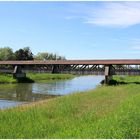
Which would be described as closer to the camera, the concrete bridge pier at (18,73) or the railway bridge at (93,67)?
the railway bridge at (93,67)

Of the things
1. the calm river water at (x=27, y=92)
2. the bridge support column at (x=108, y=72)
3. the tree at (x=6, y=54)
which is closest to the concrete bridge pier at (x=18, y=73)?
the calm river water at (x=27, y=92)

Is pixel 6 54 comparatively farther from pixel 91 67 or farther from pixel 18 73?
pixel 91 67

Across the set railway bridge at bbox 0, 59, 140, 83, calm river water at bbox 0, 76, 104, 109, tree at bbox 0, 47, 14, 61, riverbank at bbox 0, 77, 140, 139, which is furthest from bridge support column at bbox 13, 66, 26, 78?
riverbank at bbox 0, 77, 140, 139

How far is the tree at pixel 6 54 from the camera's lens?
10856 cm

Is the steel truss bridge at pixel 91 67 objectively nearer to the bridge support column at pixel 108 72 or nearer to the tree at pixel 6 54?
the bridge support column at pixel 108 72

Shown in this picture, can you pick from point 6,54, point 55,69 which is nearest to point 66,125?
point 55,69

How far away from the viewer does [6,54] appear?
111 m

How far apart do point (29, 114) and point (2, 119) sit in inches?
64.4

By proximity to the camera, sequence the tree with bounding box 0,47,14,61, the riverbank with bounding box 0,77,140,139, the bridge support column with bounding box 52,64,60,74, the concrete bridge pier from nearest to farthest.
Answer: the riverbank with bounding box 0,77,140,139 → the bridge support column with bounding box 52,64,60,74 → the concrete bridge pier → the tree with bounding box 0,47,14,61

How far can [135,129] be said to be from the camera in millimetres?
10586

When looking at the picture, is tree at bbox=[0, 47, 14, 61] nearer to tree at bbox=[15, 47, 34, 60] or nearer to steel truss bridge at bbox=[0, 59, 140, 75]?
tree at bbox=[15, 47, 34, 60]

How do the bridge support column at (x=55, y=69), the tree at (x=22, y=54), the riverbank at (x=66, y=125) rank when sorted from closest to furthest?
1. the riverbank at (x=66, y=125)
2. the bridge support column at (x=55, y=69)
3. the tree at (x=22, y=54)

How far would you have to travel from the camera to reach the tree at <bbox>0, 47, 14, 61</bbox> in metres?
109

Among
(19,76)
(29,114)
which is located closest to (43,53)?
(19,76)
